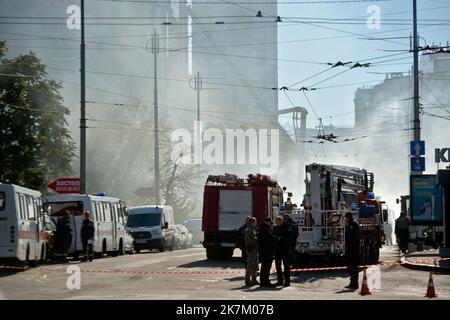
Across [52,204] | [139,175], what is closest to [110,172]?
[139,175]

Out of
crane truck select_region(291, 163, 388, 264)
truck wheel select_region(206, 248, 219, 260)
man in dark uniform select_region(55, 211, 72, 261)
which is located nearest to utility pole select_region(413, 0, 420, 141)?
crane truck select_region(291, 163, 388, 264)

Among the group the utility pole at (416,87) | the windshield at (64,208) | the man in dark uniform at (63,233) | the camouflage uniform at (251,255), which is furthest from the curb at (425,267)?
the windshield at (64,208)

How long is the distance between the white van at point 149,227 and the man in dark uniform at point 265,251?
25344mm

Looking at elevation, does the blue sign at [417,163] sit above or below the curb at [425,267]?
above

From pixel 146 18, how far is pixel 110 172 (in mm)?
21738

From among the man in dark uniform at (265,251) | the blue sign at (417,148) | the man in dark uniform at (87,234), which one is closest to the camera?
the man in dark uniform at (265,251)

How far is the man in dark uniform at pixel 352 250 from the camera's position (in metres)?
22.8

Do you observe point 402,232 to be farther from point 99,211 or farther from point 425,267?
point 99,211

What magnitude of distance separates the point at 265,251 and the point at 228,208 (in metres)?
13.2

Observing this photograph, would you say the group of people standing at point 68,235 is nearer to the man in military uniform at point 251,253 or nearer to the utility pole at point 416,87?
the man in military uniform at point 251,253

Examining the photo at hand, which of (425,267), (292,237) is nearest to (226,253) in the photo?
(425,267)

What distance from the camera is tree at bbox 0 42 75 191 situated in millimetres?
44375

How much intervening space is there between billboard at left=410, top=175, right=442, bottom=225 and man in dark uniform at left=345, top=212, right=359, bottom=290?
16819 mm

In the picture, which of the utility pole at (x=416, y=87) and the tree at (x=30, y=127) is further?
the tree at (x=30, y=127)
